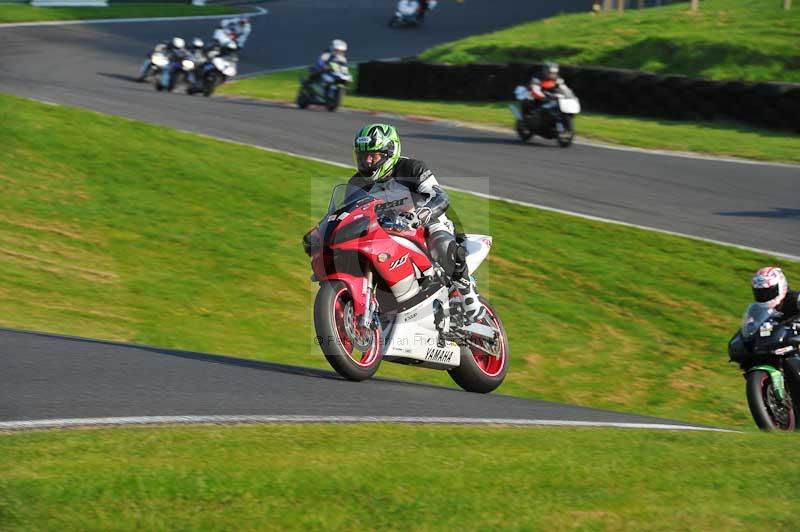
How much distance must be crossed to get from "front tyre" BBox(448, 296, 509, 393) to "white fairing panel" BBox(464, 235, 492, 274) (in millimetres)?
292

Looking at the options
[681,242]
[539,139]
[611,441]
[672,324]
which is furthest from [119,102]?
[611,441]

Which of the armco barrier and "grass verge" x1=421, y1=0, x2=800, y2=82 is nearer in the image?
the armco barrier

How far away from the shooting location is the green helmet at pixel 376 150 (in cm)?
844

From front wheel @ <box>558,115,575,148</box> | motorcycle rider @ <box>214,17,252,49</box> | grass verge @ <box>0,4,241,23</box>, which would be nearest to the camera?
front wheel @ <box>558,115,575,148</box>

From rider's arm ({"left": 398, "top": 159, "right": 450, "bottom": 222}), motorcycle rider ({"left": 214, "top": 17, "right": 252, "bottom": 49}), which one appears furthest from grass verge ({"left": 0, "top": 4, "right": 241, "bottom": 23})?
rider's arm ({"left": 398, "top": 159, "right": 450, "bottom": 222})

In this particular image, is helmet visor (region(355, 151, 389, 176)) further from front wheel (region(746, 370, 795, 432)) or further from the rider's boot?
front wheel (region(746, 370, 795, 432))

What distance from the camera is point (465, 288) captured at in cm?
909

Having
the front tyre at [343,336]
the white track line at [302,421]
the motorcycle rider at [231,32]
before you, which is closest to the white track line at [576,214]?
the white track line at [302,421]

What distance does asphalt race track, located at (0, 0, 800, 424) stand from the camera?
7305mm

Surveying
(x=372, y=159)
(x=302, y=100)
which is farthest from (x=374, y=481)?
(x=302, y=100)

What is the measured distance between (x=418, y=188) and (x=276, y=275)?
18.9 ft

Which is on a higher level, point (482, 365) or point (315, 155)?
point (482, 365)

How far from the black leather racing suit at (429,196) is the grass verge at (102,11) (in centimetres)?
3309

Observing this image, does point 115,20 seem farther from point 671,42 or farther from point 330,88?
point 671,42
